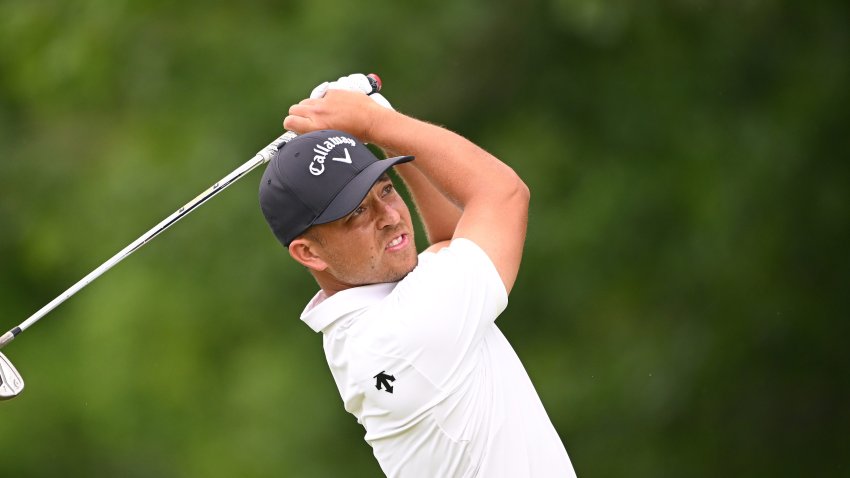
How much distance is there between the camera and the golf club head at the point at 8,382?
3.85 meters

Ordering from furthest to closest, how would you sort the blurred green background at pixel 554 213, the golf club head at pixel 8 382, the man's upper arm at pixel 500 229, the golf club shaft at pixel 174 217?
the blurred green background at pixel 554 213 < the golf club shaft at pixel 174 217 < the golf club head at pixel 8 382 < the man's upper arm at pixel 500 229

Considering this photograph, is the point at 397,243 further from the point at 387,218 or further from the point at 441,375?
the point at 441,375

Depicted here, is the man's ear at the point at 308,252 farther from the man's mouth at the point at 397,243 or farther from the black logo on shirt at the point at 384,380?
the black logo on shirt at the point at 384,380

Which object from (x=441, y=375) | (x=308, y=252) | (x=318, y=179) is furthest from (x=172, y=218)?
(x=441, y=375)

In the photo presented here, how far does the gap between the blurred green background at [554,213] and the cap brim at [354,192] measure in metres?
4.71

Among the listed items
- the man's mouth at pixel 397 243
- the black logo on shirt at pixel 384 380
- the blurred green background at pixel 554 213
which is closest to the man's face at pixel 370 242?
the man's mouth at pixel 397 243

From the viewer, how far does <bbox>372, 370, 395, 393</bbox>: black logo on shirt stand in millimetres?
3604

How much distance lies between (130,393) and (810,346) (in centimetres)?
414

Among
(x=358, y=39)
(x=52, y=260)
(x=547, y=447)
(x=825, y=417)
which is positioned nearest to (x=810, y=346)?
(x=825, y=417)

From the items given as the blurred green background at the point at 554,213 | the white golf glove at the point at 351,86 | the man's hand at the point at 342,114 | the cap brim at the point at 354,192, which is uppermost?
the white golf glove at the point at 351,86

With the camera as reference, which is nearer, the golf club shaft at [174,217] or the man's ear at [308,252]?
the man's ear at [308,252]

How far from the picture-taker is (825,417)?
29.4 ft

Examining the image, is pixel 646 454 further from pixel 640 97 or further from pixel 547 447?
pixel 547 447

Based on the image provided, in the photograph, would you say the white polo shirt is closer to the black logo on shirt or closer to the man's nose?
the black logo on shirt
